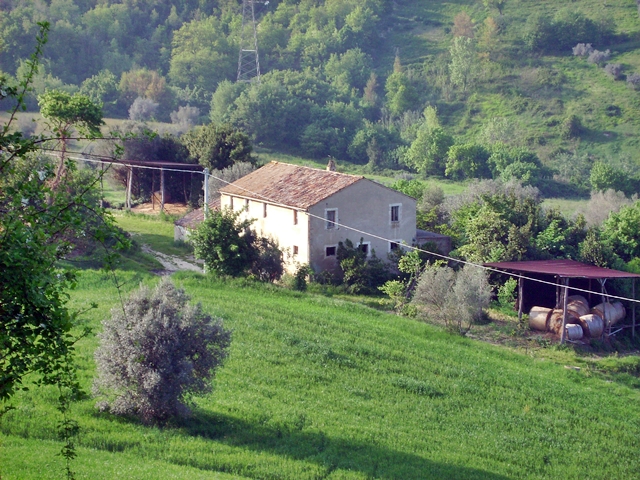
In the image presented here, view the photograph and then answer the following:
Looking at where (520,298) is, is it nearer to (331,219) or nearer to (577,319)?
(577,319)

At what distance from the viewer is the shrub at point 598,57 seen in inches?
3848

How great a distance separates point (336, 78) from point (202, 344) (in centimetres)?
9350

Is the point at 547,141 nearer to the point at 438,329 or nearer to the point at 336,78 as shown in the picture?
the point at 336,78

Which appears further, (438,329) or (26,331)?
(438,329)

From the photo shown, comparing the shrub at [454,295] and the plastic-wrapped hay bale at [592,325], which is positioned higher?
the shrub at [454,295]

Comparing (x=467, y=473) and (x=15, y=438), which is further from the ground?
(x=15, y=438)

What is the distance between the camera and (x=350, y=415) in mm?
19547

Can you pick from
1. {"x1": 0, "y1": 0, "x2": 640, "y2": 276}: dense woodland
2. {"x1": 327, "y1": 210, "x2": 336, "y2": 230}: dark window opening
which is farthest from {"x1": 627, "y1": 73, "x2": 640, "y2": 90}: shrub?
{"x1": 327, "y1": 210, "x2": 336, "y2": 230}: dark window opening

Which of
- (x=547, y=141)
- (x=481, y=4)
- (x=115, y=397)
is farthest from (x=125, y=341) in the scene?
(x=481, y=4)

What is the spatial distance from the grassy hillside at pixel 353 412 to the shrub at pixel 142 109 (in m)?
56.9

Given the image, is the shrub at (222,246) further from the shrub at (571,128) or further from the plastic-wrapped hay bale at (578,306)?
the shrub at (571,128)

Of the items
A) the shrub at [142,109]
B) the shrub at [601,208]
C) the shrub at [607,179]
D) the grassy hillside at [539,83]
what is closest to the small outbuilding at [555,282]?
the shrub at [601,208]

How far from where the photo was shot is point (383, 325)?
2866 cm

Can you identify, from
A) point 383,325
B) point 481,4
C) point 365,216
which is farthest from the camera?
point 481,4
